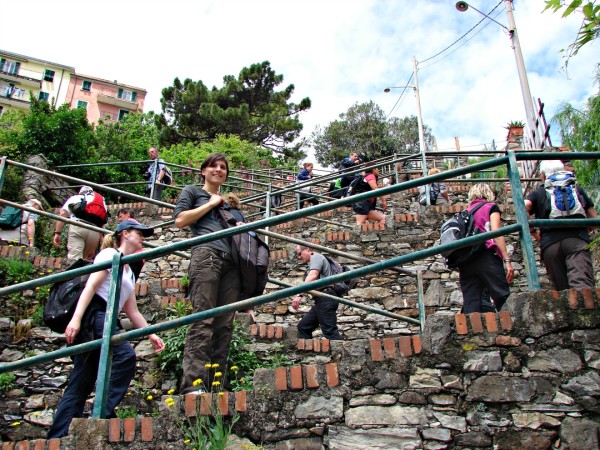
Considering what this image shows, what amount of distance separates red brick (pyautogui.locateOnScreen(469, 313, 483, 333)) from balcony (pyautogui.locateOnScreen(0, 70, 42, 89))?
151ft

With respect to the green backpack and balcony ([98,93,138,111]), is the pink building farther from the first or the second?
the green backpack

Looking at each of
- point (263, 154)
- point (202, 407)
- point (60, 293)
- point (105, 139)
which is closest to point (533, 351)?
point (202, 407)

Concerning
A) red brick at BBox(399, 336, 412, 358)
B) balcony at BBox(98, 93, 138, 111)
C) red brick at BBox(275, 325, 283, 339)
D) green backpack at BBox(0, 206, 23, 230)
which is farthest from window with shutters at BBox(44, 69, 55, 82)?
red brick at BBox(399, 336, 412, 358)

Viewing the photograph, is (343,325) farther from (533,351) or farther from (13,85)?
(13,85)

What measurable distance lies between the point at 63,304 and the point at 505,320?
2.47 m

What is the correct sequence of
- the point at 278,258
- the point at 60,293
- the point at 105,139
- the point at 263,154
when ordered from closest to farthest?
the point at 60,293, the point at 278,258, the point at 105,139, the point at 263,154

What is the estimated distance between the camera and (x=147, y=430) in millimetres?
2564

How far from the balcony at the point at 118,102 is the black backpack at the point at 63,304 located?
140 ft

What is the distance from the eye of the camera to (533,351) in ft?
8.19

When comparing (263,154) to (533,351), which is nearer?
(533,351)

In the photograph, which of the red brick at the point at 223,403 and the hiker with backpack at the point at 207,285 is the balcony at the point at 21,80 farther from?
the red brick at the point at 223,403

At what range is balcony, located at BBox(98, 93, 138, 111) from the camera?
A: 1650 inches

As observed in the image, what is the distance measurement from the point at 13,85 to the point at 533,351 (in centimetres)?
4687

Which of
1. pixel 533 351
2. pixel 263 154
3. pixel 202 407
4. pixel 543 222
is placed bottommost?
pixel 202 407
